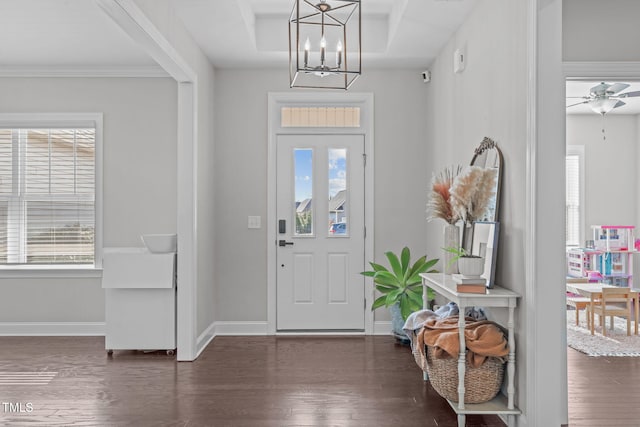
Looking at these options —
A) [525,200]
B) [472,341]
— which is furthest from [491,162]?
[472,341]

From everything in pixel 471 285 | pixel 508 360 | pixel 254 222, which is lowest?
pixel 508 360

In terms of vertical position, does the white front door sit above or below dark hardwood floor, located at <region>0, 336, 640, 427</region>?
above

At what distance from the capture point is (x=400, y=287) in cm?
483

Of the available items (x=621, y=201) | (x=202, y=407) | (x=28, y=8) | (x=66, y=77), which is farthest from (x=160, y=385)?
(x=621, y=201)

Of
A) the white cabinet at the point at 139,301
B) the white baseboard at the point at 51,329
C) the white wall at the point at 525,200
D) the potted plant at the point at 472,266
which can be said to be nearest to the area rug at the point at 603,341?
the white wall at the point at 525,200

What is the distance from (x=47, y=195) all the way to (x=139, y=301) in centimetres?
183

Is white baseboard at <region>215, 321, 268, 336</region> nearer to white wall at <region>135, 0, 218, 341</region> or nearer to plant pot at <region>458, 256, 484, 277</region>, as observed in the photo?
white wall at <region>135, 0, 218, 341</region>

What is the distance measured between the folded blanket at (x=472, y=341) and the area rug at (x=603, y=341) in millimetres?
2189

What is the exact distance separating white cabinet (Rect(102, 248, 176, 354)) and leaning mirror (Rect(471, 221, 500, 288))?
2592 millimetres

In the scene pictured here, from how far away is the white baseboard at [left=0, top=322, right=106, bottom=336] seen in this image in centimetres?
538

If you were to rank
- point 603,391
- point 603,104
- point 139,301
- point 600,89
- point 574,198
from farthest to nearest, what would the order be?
1. point 574,198
2. point 603,104
3. point 600,89
4. point 139,301
5. point 603,391

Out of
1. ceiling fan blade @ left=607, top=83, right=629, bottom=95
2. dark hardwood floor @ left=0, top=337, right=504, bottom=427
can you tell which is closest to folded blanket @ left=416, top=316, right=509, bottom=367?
dark hardwood floor @ left=0, top=337, right=504, bottom=427

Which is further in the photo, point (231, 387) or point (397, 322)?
point (397, 322)

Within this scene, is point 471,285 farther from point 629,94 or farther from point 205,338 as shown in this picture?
point 629,94
